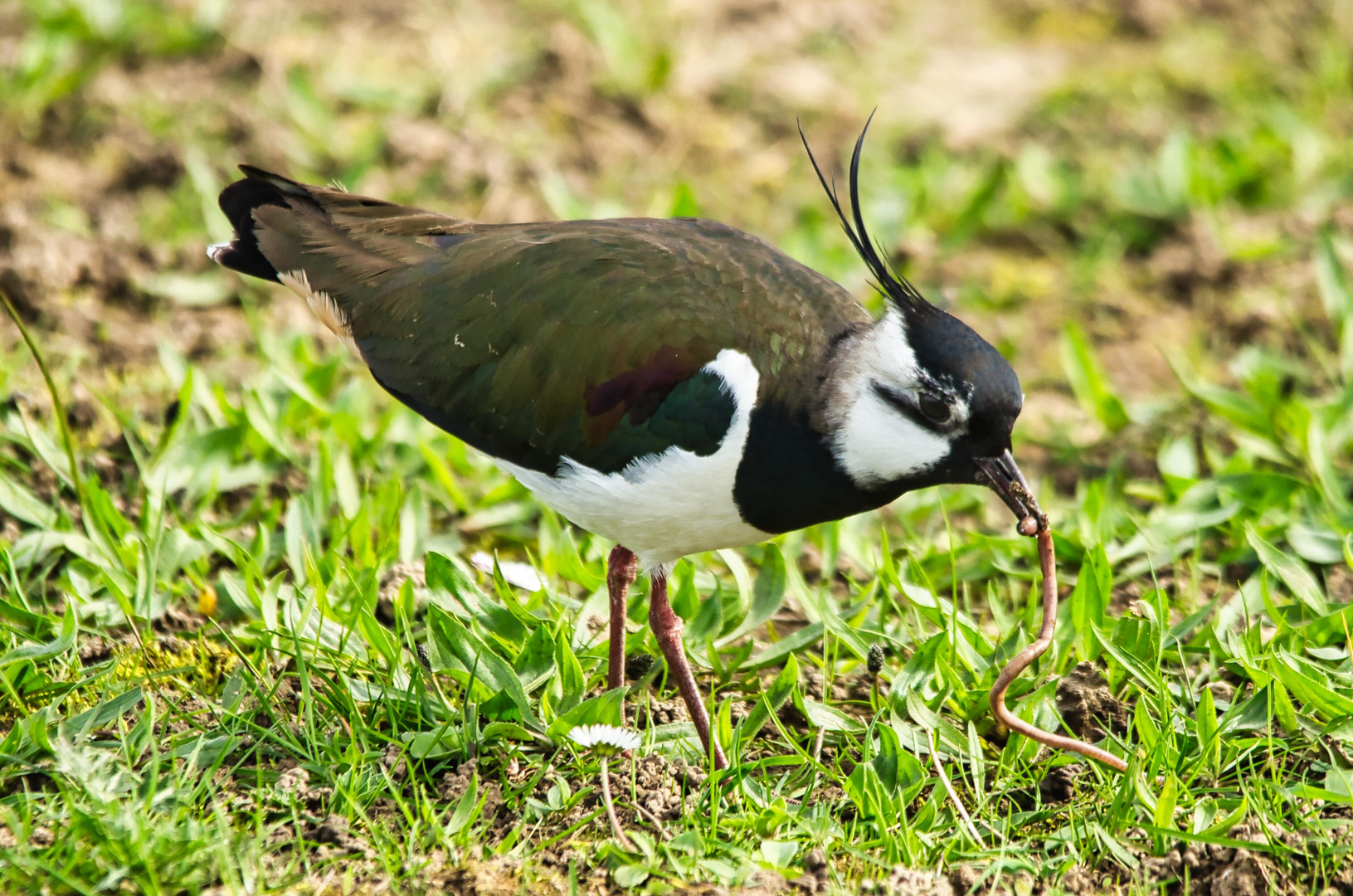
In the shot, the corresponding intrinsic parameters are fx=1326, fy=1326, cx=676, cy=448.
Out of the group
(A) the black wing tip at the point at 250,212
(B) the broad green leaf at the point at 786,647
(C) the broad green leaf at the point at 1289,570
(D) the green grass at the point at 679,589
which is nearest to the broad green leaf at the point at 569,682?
(D) the green grass at the point at 679,589

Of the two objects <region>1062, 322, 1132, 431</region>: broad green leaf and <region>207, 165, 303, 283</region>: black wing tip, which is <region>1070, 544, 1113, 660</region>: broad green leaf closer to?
<region>1062, 322, 1132, 431</region>: broad green leaf

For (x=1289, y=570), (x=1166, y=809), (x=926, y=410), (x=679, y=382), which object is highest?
(x=679, y=382)

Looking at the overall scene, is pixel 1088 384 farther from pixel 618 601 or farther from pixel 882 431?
pixel 618 601

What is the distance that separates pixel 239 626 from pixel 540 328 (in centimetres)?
132

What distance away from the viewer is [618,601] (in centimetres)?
389

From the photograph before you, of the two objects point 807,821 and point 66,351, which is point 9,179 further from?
point 807,821

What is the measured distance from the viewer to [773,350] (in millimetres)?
3555

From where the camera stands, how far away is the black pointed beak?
3539 millimetres

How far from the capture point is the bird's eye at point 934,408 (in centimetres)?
347

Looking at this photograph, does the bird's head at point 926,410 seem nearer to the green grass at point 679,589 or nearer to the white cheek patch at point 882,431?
the white cheek patch at point 882,431

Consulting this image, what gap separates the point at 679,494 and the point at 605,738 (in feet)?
2.15

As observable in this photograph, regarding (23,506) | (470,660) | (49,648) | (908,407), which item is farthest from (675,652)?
(23,506)

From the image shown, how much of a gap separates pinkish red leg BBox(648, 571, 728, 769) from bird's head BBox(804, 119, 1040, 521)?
66cm

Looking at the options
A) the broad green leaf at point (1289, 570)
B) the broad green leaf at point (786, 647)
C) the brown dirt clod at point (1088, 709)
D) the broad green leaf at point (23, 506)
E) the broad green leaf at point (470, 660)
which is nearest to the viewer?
the broad green leaf at point (470, 660)
